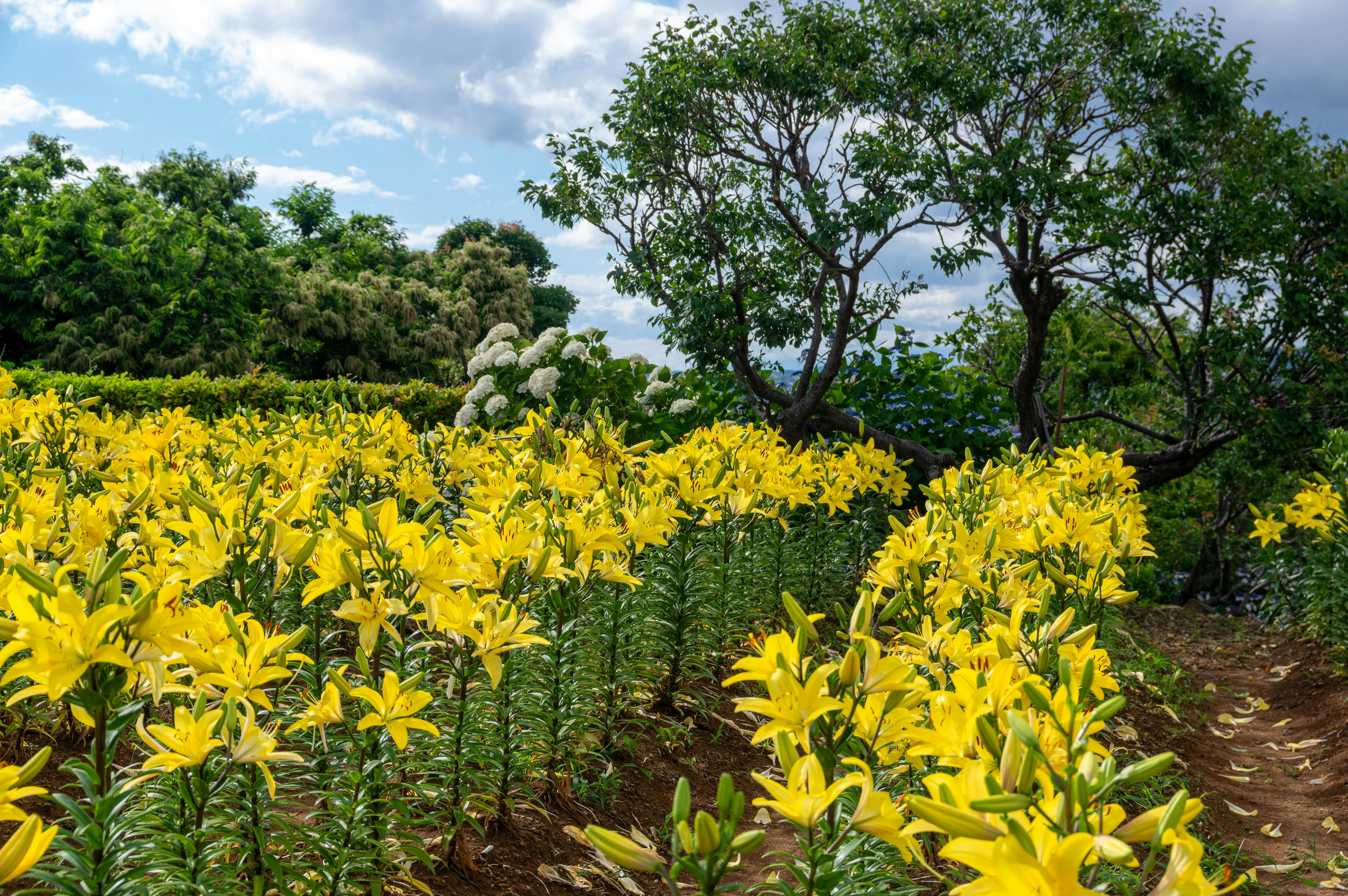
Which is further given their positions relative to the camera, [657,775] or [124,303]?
[124,303]

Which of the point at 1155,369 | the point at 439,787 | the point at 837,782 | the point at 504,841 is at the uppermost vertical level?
the point at 1155,369

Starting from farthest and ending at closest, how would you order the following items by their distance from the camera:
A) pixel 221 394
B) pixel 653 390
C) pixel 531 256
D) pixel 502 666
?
pixel 531 256 → pixel 221 394 → pixel 653 390 → pixel 502 666

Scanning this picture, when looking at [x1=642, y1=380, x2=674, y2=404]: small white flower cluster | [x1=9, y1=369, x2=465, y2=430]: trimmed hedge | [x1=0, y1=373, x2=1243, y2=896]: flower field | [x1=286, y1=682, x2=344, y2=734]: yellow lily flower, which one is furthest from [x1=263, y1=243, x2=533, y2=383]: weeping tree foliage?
[x1=286, y1=682, x2=344, y2=734]: yellow lily flower

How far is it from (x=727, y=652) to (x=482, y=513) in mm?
1781

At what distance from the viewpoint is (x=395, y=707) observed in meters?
1.51

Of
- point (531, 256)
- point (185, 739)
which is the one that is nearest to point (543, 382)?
point (185, 739)

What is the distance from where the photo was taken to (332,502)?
3.06 meters

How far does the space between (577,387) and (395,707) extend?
6119mm

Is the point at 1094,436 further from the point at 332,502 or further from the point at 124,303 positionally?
the point at 124,303

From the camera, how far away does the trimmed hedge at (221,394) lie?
9547mm

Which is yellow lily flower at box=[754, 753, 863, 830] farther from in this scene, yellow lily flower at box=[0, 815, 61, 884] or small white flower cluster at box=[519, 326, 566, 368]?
small white flower cluster at box=[519, 326, 566, 368]

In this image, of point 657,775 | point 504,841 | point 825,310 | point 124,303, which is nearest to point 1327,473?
point 825,310

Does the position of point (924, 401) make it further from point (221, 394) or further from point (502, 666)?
point (221, 394)

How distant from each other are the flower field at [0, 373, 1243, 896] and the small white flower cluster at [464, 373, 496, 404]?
3.55m
